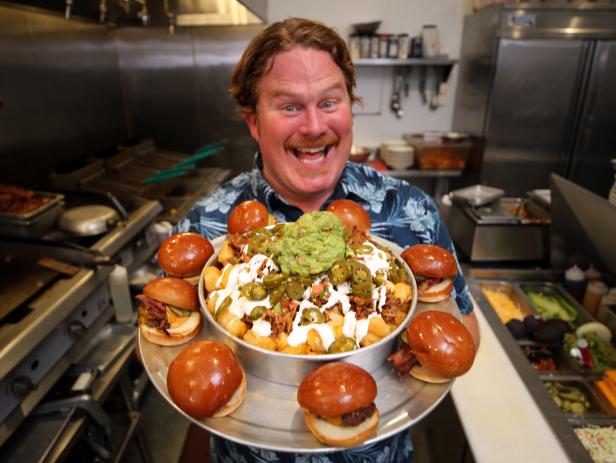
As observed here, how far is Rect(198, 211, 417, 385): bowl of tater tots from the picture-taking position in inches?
37.7

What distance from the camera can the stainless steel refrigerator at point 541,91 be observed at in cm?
411

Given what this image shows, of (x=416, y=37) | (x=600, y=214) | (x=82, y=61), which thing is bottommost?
(x=600, y=214)

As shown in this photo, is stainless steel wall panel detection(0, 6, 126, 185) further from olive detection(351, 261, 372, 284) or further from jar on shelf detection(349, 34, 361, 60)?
olive detection(351, 261, 372, 284)

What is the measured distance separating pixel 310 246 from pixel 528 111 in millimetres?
4208

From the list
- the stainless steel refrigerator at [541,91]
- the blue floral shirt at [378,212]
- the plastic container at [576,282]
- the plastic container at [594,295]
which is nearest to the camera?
the blue floral shirt at [378,212]

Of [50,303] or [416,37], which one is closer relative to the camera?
[50,303]

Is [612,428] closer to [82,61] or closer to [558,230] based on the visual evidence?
[558,230]

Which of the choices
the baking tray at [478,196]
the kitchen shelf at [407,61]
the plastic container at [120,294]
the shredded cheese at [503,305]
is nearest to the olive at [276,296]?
the shredded cheese at [503,305]

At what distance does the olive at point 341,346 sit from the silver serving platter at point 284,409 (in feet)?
0.34

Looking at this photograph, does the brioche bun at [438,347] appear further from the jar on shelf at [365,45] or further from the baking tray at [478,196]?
the jar on shelf at [365,45]

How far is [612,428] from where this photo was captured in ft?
5.59

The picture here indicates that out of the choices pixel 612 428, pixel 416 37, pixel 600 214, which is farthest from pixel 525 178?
pixel 612 428

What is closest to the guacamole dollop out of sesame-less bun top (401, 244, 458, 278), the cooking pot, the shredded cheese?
sesame-less bun top (401, 244, 458, 278)

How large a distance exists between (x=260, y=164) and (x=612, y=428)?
1.76 metres
